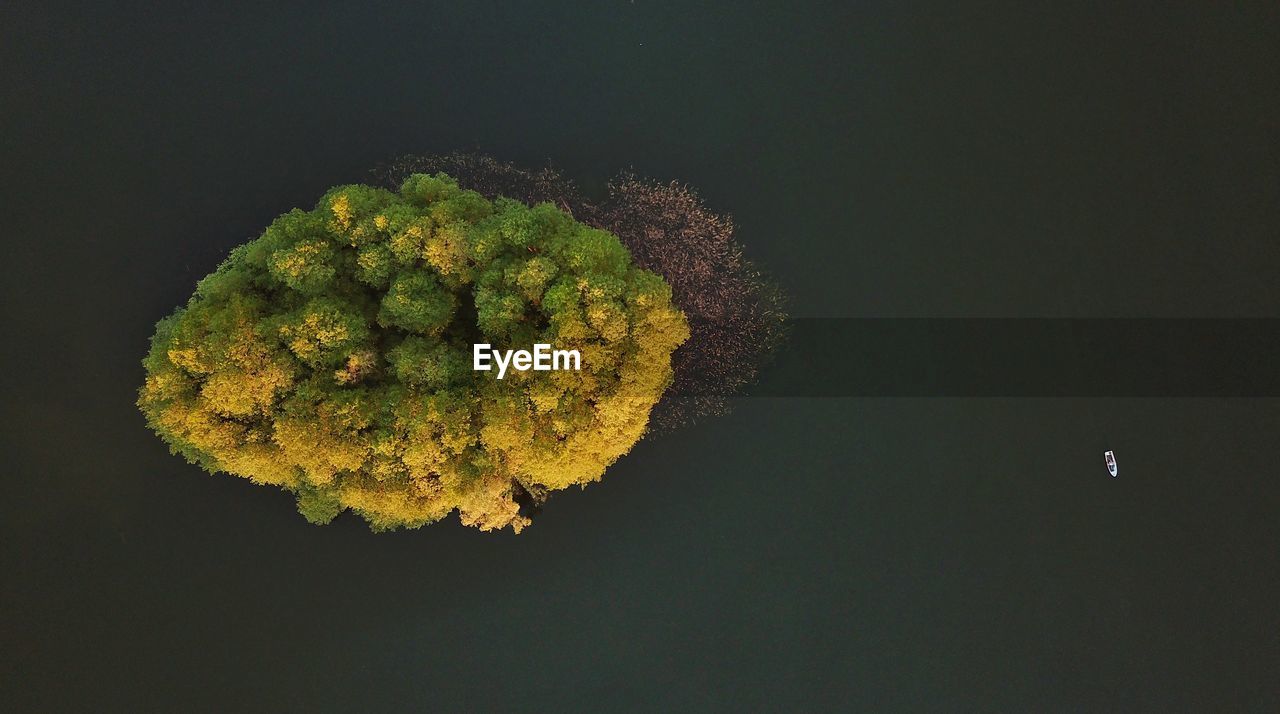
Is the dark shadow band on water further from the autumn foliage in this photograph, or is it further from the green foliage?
the green foliage

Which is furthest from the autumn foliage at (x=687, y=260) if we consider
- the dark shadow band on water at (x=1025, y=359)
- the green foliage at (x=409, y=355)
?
the green foliage at (x=409, y=355)

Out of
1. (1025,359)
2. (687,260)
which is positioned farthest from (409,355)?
(1025,359)

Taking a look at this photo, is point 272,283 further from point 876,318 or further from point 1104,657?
point 1104,657

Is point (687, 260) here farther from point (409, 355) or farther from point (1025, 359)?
point (1025, 359)

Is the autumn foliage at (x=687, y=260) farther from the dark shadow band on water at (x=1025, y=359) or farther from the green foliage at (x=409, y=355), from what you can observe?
the green foliage at (x=409, y=355)

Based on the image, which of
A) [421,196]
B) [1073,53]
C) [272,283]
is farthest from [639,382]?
[1073,53]

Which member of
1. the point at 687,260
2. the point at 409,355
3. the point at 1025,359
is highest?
the point at 687,260
